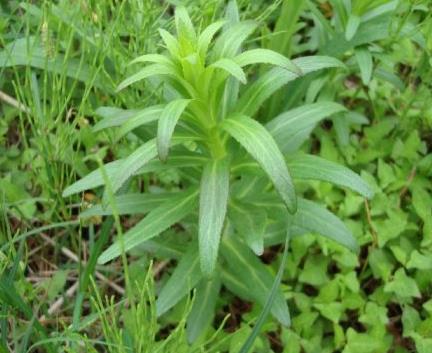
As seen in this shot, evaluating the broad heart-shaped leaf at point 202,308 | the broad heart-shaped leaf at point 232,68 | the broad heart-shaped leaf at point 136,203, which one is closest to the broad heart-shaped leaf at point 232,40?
the broad heart-shaped leaf at point 232,68

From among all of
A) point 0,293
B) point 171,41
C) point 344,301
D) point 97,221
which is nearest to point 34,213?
point 97,221

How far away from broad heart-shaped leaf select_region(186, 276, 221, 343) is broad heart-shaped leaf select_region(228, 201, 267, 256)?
0.25 meters

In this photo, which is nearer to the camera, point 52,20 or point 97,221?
point 97,221

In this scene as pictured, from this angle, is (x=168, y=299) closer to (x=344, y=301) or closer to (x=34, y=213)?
(x=344, y=301)

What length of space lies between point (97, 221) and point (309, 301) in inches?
33.9

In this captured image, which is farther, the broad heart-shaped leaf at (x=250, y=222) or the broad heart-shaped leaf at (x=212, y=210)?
the broad heart-shaped leaf at (x=250, y=222)

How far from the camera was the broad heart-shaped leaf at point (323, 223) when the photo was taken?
1.81 meters

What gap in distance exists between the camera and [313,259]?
88.7 inches

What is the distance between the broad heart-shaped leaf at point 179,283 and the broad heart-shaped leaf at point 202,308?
10 centimetres

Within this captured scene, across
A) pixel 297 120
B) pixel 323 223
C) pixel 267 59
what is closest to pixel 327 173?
pixel 323 223

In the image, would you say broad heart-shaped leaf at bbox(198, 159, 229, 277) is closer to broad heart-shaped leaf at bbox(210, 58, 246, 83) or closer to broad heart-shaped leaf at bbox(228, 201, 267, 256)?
broad heart-shaped leaf at bbox(228, 201, 267, 256)

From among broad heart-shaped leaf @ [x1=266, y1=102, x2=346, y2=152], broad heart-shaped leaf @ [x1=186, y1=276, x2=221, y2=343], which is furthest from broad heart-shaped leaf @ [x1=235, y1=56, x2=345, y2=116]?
broad heart-shaped leaf @ [x1=186, y1=276, x2=221, y2=343]

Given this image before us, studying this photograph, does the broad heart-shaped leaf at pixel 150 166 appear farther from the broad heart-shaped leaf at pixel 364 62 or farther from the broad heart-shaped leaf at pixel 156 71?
the broad heart-shaped leaf at pixel 364 62

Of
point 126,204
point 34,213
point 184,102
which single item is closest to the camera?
point 184,102
